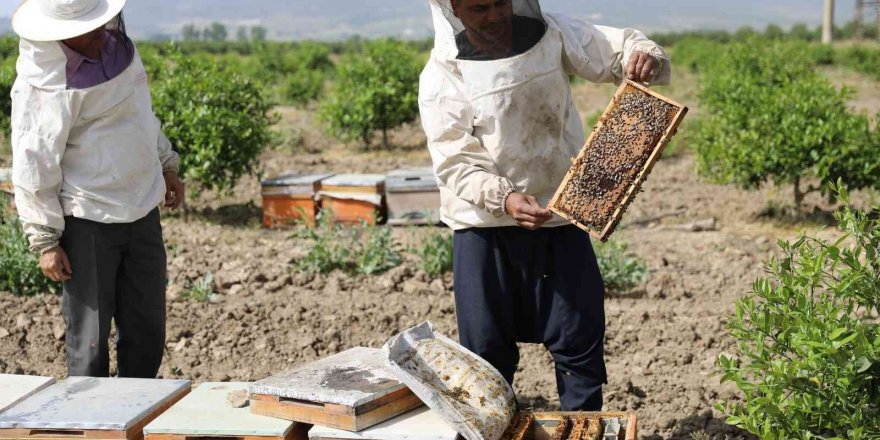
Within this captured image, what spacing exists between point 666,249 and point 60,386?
5251 mm

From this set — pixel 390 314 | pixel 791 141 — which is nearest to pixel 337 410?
pixel 390 314

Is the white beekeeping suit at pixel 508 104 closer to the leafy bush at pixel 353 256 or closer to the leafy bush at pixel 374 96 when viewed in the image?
the leafy bush at pixel 353 256

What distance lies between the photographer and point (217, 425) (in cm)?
280

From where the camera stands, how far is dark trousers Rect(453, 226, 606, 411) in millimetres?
3338

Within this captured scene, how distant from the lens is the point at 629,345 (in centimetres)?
537

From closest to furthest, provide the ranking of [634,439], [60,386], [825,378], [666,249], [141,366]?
[825,378] → [634,439] → [60,386] → [141,366] → [666,249]

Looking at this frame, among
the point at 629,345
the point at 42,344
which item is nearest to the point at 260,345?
the point at 42,344

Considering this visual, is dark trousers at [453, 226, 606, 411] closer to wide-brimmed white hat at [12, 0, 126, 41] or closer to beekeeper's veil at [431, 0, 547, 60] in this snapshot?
beekeeper's veil at [431, 0, 547, 60]

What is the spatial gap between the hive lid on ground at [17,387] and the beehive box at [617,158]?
5.84ft

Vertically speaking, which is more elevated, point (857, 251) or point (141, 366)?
point (857, 251)

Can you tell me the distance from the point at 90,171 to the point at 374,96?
354 inches

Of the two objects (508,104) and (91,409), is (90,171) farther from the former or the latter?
(508,104)

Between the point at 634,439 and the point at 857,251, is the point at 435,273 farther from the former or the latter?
the point at 857,251

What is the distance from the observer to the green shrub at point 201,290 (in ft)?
19.9
